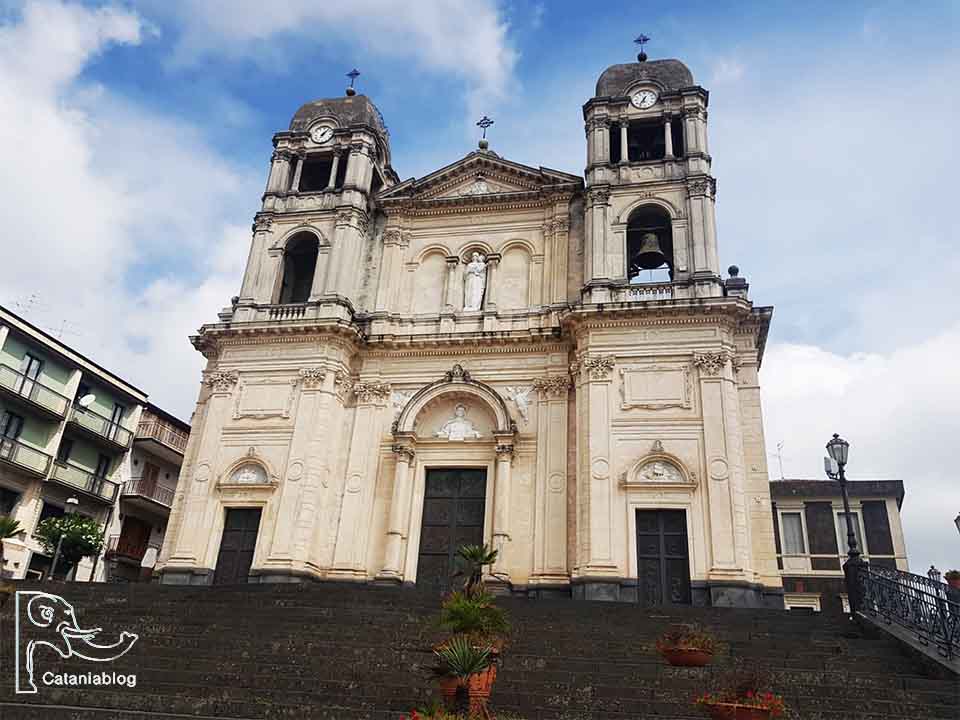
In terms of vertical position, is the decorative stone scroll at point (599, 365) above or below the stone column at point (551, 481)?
above

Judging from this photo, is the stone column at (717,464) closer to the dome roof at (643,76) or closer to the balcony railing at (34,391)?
the dome roof at (643,76)

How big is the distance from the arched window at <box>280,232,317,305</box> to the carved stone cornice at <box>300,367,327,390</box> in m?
4.38

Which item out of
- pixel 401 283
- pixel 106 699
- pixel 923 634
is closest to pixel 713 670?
pixel 923 634

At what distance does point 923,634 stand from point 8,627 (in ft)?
49.9

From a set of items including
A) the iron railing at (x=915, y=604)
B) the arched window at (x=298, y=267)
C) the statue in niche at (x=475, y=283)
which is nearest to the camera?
the iron railing at (x=915, y=604)

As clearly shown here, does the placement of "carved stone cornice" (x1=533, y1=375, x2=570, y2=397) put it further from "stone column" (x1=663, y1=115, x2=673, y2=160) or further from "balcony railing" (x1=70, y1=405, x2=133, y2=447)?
"balcony railing" (x1=70, y1=405, x2=133, y2=447)

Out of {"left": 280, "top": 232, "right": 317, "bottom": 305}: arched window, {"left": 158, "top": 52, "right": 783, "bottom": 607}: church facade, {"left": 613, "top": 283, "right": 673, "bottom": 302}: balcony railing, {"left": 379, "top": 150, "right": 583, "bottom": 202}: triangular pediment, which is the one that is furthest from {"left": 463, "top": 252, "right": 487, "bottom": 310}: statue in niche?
{"left": 280, "top": 232, "right": 317, "bottom": 305}: arched window

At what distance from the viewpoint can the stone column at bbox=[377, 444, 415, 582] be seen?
19.4m

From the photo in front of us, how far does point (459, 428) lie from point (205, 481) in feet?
23.8

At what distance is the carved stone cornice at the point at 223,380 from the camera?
21.8 metres

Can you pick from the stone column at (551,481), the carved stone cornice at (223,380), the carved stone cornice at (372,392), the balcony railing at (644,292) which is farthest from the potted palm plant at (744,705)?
the carved stone cornice at (223,380)

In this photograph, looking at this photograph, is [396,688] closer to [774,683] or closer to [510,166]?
[774,683]

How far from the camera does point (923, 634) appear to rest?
1174 centimetres

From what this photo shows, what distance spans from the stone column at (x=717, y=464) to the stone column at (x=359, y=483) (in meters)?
9.01
